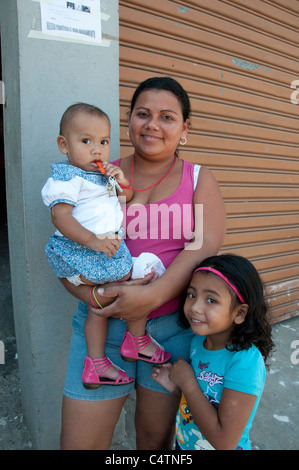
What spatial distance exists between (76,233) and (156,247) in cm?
38

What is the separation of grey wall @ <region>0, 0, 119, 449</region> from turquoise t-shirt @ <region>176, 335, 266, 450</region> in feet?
3.04

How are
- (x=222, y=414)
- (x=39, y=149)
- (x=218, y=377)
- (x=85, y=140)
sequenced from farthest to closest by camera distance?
1. (x=39, y=149)
2. (x=85, y=140)
3. (x=218, y=377)
4. (x=222, y=414)

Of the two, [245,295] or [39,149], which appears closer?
[245,295]

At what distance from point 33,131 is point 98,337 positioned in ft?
3.81

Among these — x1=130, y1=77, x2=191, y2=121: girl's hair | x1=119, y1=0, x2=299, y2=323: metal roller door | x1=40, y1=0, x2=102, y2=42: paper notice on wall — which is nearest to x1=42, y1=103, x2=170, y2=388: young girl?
x1=130, y1=77, x2=191, y2=121: girl's hair

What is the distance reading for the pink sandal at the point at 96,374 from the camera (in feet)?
5.10

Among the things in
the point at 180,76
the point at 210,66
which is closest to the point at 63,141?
the point at 180,76

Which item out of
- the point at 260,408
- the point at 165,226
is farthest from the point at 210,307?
the point at 260,408

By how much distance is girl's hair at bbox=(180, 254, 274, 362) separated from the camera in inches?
58.7

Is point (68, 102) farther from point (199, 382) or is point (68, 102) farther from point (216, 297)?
point (199, 382)

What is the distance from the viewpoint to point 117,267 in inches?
61.1

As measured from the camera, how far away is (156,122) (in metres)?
1.64

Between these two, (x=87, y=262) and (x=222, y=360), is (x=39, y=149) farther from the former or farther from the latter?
(x=222, y=360)

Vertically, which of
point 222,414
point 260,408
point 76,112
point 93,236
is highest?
point 76,112
